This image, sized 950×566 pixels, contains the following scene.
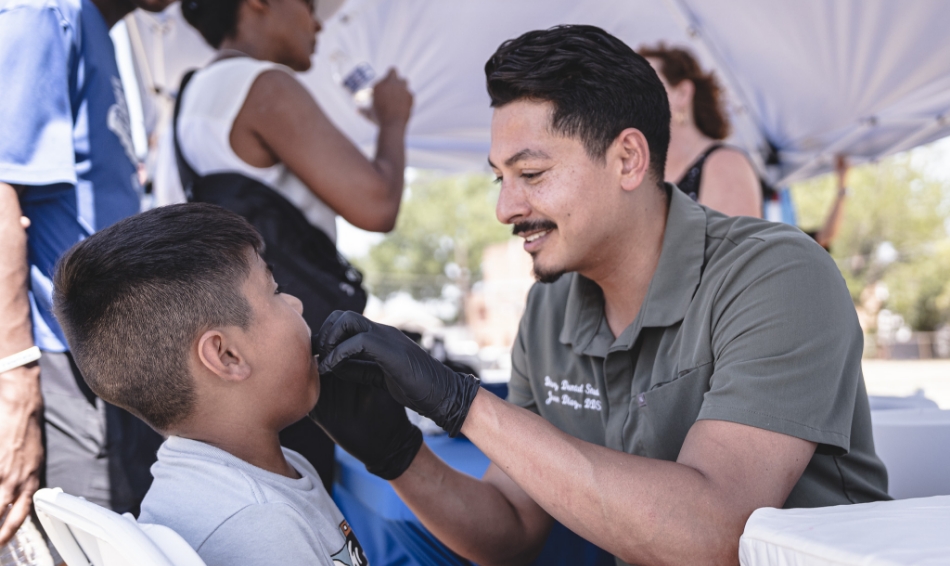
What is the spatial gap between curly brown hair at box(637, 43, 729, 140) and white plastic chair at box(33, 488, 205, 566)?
7.87ft

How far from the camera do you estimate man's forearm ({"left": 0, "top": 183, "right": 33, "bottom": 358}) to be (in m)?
1.31

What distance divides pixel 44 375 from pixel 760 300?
1336 millimetres

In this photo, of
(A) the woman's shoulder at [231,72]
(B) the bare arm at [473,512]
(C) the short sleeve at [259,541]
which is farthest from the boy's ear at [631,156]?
(C) the short sleeve at [259,541]

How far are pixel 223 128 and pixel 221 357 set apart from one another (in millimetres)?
774

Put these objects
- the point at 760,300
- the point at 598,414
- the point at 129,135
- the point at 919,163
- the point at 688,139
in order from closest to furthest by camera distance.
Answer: the point at 760,300
the point at 598,414
the point at 129,135
the point at 688,139
the point at 919,163

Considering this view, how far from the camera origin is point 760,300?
1.19 m

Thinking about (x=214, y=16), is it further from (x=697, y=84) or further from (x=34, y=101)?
(x=697, y=84)

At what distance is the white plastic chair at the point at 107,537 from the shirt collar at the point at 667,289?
2.87ft

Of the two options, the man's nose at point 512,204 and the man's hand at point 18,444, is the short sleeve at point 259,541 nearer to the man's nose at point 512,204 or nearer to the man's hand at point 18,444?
the man's hand at point 18,444

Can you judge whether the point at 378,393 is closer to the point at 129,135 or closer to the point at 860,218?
the point at 129,135

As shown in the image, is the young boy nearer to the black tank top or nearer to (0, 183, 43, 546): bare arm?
(0, 183, 43, 546): bare arm

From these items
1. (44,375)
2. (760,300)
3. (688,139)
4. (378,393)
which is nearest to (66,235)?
(44,375)

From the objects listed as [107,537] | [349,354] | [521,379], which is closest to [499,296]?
[521,379]

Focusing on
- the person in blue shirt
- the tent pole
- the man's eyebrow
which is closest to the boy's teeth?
the man's eyebrow
